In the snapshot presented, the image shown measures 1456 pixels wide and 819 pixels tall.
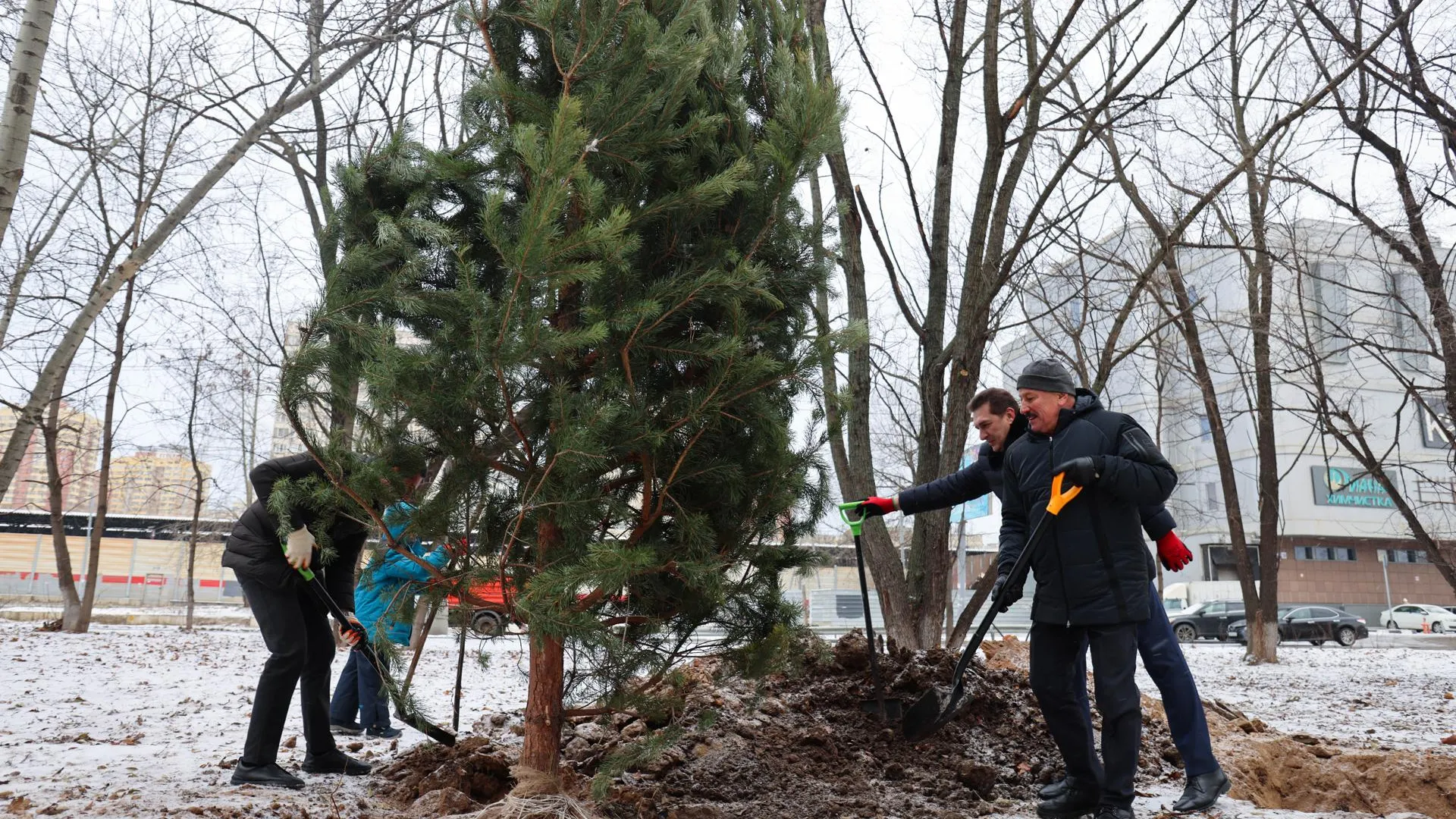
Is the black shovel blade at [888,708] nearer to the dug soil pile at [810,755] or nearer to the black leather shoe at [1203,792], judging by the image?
the dug soil pile at [810,755]

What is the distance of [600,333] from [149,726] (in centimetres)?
405

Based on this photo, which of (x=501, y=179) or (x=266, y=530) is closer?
(x=501, y=179)

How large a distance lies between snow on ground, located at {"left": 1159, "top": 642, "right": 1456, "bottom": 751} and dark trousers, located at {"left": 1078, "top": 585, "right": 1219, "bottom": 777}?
227cm

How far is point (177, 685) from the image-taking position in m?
6.86

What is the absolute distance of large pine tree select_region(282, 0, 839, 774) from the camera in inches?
110

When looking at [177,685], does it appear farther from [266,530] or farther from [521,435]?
[521,435]

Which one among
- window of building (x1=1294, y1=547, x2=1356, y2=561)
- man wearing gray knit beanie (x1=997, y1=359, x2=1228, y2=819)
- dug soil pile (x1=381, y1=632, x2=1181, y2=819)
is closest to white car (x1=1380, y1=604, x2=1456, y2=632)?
window of building (x1=1294, y1=547, x2=1356, y2=561)

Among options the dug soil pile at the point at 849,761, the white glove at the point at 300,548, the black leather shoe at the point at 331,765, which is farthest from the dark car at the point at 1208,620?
the white glove at the point at 300,548

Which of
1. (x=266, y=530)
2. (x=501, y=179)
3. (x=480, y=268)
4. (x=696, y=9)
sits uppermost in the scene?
(x=696, y=9)

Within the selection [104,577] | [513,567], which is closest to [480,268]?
[513,567]

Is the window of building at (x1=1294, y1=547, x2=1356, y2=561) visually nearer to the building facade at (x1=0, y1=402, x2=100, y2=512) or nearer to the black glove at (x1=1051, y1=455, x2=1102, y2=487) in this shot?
the building facade at (x1=0, y1=402, x2=100, y2=512)

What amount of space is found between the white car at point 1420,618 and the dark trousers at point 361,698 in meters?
33.4

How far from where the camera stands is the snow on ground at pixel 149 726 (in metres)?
3.30

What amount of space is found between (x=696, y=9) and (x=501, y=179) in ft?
3.15
